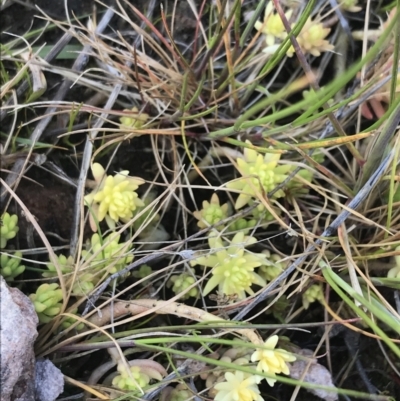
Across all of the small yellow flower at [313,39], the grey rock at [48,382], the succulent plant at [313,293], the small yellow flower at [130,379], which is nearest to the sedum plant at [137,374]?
the small yellow flower at [130,379]

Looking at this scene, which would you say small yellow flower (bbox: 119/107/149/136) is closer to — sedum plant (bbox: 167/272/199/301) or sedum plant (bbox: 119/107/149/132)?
sedum plant (bbox: 119/107/149/132)

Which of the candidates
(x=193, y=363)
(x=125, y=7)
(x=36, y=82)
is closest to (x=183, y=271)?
(x=193, y=363)

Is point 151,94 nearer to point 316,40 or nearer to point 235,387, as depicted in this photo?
point 316,40

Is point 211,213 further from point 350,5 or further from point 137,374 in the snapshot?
point 350,5

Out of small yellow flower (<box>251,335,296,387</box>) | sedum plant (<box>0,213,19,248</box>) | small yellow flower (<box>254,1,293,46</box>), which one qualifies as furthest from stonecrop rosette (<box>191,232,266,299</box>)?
small yellow flower (<box>254,1,293,46</box>)

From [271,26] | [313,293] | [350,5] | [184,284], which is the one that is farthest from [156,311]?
[350,5]
